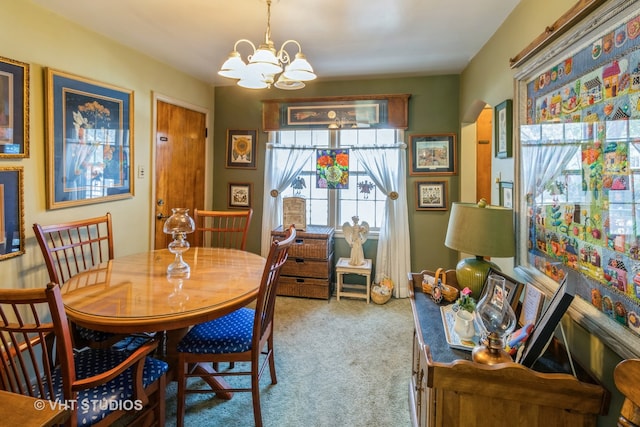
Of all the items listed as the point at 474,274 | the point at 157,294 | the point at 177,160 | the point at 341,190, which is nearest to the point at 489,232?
the point at 474,274

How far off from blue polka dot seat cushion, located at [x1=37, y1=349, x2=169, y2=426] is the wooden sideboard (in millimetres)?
1223

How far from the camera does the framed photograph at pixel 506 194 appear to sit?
6.81 ft

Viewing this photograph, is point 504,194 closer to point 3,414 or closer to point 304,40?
Result: point 304,40

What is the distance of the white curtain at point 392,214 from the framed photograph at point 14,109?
112 inches

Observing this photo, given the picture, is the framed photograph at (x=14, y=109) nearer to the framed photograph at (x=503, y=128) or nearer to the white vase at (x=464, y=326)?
the white vase at (x=464, y=326)

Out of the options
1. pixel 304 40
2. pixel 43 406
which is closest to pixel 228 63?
pixel 304 40

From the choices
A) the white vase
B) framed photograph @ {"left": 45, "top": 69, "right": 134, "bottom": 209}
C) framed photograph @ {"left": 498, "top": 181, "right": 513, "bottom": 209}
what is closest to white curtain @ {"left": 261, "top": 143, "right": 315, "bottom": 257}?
framed photograph @ {"left": 45, "top": 69, "right": 134, "bottom": 209}

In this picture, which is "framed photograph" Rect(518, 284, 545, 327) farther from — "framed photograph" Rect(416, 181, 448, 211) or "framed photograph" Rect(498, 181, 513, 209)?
"framed photograph" Rect(416, 181, 448, 211)

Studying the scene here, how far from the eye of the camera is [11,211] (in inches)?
79.7

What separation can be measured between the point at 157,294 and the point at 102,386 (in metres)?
0.44

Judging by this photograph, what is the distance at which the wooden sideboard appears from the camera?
1041 millimetres

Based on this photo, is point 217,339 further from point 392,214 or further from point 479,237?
point 392,214

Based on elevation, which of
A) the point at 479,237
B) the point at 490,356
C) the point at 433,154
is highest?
the point at 433,154

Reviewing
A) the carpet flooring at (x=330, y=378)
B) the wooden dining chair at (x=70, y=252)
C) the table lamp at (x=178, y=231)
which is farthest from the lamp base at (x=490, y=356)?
the wooden dining chair at (x=70, y=252)
